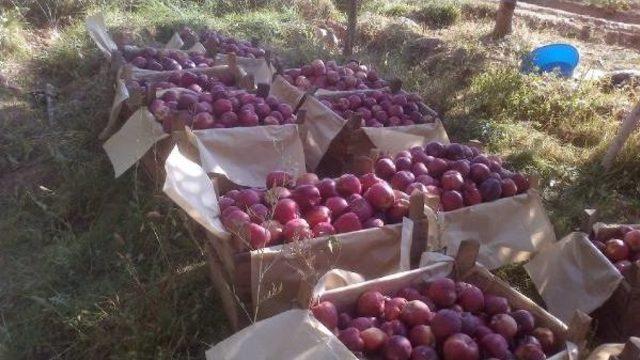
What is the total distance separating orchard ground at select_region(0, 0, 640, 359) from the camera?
284 centimetres

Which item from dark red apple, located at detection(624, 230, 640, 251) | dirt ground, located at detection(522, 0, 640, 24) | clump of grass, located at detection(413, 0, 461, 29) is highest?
dark red apple, located at detection(624, 230, 640, 251)

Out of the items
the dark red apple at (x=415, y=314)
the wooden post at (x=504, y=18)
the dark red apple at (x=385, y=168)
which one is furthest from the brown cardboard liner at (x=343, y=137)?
the wooden post at (x=504, y=18)

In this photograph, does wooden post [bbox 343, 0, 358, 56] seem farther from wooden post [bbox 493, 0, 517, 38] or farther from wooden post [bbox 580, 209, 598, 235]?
wooden post [bbox 580, 209, 598, 235]

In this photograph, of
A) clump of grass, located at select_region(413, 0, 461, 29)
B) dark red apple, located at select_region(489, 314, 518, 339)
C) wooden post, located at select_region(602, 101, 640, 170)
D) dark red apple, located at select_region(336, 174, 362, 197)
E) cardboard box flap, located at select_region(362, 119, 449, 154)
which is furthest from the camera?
clump of grass, located at select_region(413, 0, 461, 29)

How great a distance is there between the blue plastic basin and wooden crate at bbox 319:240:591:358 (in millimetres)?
4951

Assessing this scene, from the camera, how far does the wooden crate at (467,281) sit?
2.18 metres

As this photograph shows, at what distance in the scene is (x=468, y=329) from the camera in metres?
2.12

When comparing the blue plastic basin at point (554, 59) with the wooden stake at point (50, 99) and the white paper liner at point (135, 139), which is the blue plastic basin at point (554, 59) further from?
the wooden stake at point (50, 99)

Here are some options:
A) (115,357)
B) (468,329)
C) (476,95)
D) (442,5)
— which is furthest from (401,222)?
(442,5)

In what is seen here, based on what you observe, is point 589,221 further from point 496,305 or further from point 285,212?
point 285,212

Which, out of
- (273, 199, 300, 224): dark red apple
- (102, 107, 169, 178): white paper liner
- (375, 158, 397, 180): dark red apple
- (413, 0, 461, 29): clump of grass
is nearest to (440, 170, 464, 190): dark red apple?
(375, 158, 397, 180): dark red apple

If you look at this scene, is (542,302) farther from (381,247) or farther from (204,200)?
(204,200)

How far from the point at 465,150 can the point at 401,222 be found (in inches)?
35.8

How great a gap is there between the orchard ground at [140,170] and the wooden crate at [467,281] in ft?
2.72
